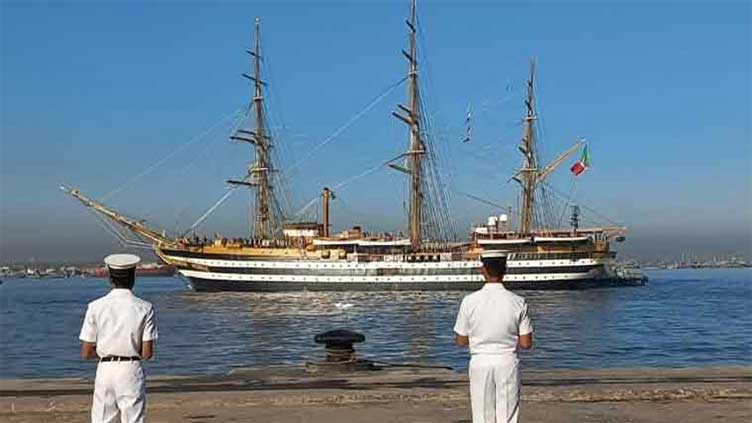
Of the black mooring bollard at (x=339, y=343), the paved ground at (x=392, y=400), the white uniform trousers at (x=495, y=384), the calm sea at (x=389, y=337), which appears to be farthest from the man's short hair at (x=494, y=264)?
the calm sea at (x=389, y=337)

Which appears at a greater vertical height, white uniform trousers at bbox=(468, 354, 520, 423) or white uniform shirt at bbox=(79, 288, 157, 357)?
white uniform shirt at bbox=(79, 288, 157, 357)

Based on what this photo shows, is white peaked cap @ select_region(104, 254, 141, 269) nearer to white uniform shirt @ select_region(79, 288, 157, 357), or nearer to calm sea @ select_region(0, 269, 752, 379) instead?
white uniform shirt @ select_region(79, 288, 157, 357)

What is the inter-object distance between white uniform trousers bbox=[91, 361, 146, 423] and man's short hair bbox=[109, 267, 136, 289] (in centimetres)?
48

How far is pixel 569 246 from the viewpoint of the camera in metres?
90.5

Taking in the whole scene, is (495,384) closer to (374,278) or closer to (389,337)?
(389,337)

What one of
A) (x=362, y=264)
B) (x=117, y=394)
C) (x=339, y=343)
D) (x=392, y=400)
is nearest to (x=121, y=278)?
(x=117, y=394)

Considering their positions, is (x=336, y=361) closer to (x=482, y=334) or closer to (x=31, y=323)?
(x=482, y=334)

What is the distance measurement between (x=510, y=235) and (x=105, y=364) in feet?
282

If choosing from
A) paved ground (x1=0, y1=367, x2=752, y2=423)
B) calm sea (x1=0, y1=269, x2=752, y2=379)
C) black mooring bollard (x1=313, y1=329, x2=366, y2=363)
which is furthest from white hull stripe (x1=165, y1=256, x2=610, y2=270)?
paved ground (x1=0, y1=367, x2=752, y2=423)

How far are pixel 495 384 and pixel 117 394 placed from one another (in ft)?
7.53

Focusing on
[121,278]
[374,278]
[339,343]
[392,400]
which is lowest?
[374,278]

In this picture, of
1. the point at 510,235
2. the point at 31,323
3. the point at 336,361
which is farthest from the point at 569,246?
the point at 336,361

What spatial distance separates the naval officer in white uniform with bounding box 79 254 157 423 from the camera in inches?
231

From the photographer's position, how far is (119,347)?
5855mm
